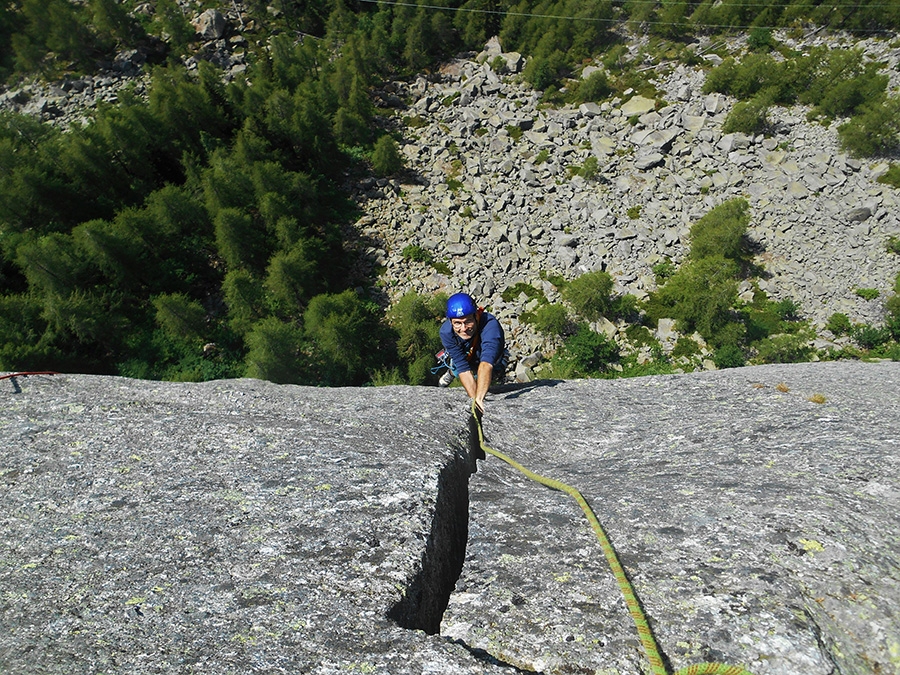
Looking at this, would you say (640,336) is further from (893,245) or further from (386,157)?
(386,157)

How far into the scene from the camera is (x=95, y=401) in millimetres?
6465

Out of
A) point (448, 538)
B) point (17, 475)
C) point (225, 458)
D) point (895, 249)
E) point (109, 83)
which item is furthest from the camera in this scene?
point (109, 83)

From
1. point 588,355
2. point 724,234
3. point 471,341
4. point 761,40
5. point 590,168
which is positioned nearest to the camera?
point 471,341

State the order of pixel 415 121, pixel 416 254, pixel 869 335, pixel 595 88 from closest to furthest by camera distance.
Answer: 1. pixel 869 335
2. pixel 416 254
3. pixel 595 88
4. pixel 415 121

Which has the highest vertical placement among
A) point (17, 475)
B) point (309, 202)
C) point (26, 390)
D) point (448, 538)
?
point (309, 202)

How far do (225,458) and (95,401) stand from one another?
3096mm

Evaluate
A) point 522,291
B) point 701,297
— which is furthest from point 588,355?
point 701,297

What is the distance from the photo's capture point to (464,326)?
682 cm

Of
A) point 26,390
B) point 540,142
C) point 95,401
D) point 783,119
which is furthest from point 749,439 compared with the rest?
point 783,119

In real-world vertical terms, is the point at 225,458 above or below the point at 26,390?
below

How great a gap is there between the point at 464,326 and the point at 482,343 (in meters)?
0.56

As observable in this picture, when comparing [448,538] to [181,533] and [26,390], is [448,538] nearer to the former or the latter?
[181,533]

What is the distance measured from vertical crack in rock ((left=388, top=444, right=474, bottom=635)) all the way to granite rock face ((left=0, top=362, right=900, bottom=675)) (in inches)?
0.8

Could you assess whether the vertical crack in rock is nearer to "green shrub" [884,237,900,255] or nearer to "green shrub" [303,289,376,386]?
"green shrub" [303,289,376,386]
